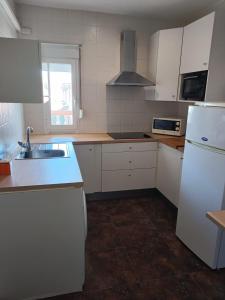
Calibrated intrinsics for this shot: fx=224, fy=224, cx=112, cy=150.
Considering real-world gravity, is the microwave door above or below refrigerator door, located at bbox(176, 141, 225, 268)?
above

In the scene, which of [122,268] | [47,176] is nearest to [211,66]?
[47,176]

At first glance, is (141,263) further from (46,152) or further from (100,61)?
(100,61)

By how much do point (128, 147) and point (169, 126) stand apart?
70 cm

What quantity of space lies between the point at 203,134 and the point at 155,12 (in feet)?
6.59

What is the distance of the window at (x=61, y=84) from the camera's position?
299 centimetres

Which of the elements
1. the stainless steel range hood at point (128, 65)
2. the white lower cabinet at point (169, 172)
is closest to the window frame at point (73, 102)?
the stainless steel range hood at point (128, 65)

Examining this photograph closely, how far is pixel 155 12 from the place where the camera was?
2943 millimetres

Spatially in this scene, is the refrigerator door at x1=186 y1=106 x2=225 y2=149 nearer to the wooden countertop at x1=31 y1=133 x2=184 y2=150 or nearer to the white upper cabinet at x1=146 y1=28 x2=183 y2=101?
the wooden countertop at x1=31 y1=133 x2=184 y2=150

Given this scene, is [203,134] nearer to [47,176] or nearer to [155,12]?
[47,176]

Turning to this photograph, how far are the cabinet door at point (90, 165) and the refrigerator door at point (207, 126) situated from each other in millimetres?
1257

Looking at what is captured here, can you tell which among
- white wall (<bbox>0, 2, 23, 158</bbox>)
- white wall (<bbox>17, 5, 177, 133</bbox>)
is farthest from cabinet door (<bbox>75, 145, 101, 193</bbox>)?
white wall (<bbox>0, 2, 23, 158</bbox>)

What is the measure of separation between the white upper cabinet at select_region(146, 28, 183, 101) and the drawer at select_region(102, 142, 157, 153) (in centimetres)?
67

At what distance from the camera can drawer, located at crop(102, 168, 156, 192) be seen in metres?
3.00

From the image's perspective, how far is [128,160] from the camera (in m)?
3.00
